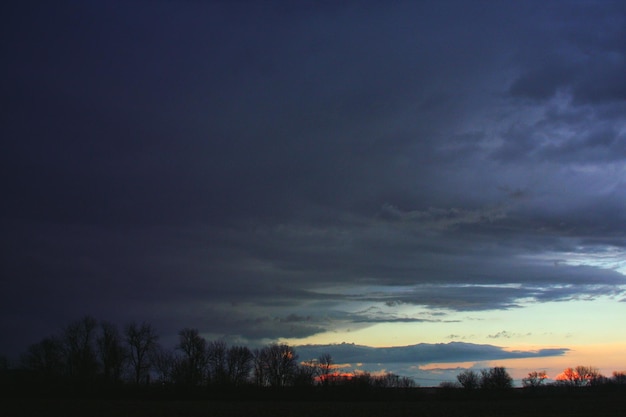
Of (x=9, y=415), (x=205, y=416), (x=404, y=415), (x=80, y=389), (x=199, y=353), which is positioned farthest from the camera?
(x=199, y=353)

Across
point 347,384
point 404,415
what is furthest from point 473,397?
point 404,415

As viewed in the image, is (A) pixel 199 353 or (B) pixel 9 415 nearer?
(B) pixel 9 415

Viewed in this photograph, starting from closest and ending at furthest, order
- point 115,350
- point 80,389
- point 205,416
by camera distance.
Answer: point 205,416, point 80,389, point 115,350

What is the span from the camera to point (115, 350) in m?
158

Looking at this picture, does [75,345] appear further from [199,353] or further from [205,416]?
[205,416]

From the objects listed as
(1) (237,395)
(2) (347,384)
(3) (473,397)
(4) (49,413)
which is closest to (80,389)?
(1) (237,395)

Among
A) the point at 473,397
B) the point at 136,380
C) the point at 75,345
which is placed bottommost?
the point at 473,397

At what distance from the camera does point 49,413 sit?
64938 millimetres

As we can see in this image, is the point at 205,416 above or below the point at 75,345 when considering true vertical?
below

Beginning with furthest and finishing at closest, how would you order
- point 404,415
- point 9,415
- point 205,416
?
point 404,415, point 205,416, point 9,415

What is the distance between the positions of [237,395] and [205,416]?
5248 cm

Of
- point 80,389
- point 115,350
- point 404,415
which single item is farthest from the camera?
point 115,350

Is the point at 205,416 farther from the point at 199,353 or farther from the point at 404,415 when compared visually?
the point at 199,353

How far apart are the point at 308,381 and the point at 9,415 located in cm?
10792
